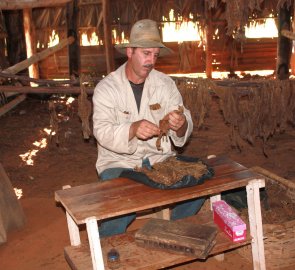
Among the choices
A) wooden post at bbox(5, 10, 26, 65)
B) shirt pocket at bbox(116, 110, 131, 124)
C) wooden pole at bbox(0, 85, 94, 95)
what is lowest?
wooden pole at bbox(0, 85, 94, 95)

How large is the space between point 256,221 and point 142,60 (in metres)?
1.57

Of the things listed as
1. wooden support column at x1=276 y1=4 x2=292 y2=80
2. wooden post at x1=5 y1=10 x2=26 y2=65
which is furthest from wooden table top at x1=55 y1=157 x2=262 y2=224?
wooden post at x1=5 y1=10 x2=26 y2=65

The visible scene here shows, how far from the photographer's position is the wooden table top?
3035 millimetres

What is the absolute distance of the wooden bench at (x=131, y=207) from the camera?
3.06m

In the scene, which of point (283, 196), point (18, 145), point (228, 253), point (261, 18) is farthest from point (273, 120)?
point (261, 18)

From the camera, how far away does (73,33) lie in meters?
10.5

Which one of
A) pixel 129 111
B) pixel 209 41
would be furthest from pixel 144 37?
pixel 209 41

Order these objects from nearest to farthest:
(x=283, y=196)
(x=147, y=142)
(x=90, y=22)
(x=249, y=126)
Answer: (x=147, y=142), (x=283, y=196), (x=249, y=126), (x=90, y=22)

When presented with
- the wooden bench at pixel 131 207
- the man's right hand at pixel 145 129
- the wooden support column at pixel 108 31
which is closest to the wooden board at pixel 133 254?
the wooden bench at pixel 131 207

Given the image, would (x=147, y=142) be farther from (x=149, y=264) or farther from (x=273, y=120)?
(x=273, y=120)

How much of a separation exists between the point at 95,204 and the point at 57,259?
135cm

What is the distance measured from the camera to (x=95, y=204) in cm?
313

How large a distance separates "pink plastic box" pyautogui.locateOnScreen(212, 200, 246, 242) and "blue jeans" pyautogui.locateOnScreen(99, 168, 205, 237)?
10.5 inches

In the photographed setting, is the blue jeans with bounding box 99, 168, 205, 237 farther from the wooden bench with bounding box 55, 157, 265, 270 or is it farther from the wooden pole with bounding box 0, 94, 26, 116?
the wooden pole with bounding box 0, 94, 26, 116
